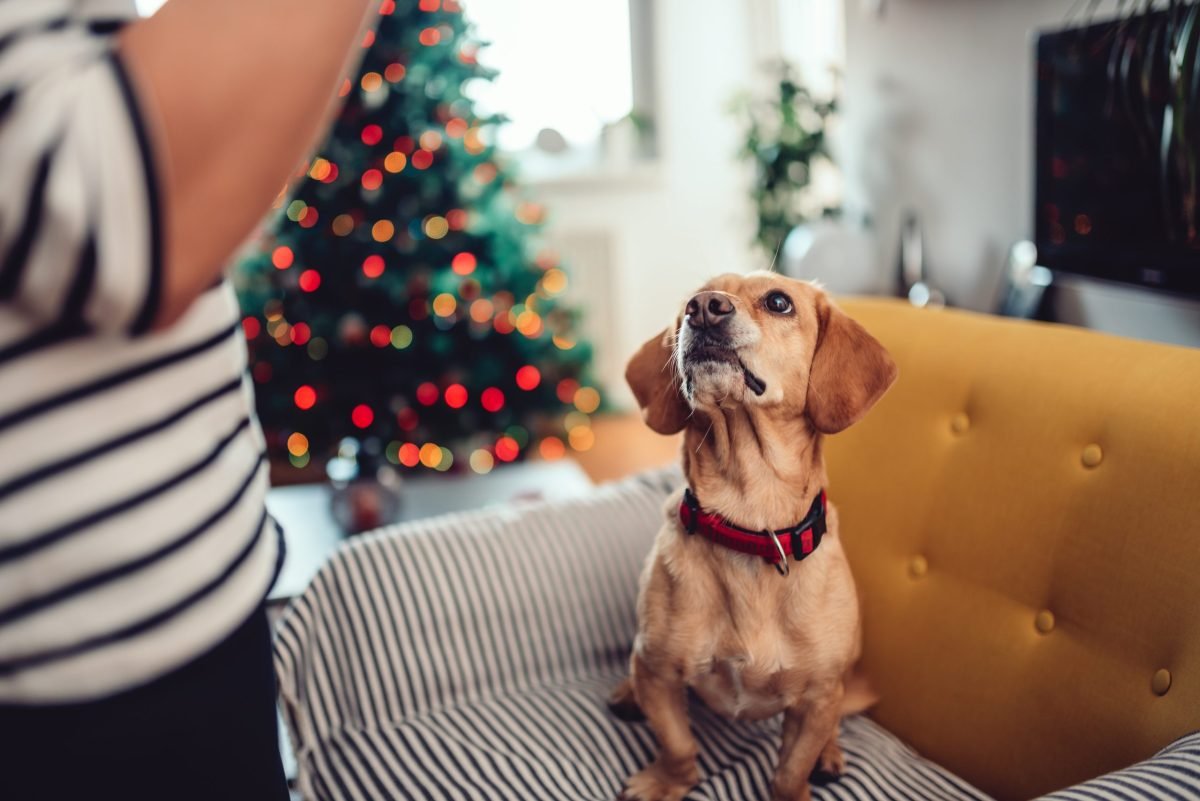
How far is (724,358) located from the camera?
118 centimetres

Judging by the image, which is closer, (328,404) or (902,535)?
(902,535)

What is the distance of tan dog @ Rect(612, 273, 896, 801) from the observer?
47.5 inches

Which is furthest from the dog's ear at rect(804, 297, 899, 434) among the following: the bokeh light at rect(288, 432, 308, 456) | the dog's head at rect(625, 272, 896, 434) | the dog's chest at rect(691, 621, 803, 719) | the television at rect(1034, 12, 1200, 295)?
the bokeh light at rect(288, 432, 308, 456)

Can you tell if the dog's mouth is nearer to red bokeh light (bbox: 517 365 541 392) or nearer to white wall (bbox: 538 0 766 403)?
red bokeh light (bbox: 517 365 541 392)

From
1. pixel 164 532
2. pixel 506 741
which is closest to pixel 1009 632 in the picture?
pixel 506 741

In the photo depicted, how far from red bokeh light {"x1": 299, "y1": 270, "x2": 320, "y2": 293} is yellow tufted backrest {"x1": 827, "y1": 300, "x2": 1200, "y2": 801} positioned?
2246mm

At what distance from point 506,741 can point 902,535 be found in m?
0.71

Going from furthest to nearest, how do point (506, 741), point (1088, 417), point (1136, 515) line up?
point (506, 741) < point (1088, 417) < point (1136, 515)

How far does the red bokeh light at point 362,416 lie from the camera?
11.2 ft

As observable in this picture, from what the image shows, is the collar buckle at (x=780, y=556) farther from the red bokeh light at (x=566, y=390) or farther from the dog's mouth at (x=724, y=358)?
the red bokeh light at (x=566, y=390)

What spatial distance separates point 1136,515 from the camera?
1.18 meters

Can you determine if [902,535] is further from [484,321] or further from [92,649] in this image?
[484,321]

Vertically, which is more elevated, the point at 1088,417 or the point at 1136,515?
the point at 1088,417

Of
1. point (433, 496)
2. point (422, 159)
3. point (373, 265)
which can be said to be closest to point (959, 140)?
point (422, 159)
